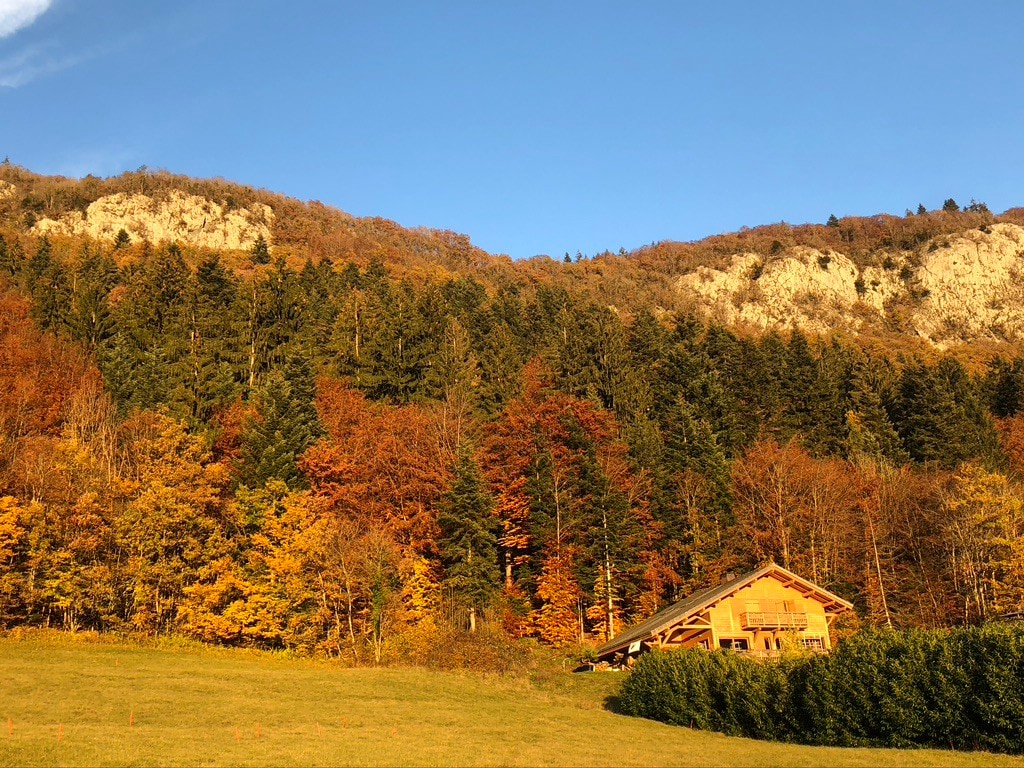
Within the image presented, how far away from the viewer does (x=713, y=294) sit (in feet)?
530

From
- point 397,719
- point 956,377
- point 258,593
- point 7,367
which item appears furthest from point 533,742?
point 956,377

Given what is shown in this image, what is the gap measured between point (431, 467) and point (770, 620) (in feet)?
75.5

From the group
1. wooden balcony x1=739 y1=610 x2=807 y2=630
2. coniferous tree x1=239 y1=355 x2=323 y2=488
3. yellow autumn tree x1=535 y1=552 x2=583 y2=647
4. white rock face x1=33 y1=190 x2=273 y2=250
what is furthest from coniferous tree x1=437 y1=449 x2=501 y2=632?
white rock face x1=33 y1=190 x2=273 y2=250

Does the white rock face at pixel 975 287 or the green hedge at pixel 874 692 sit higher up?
the white rock face at pixel 975 287

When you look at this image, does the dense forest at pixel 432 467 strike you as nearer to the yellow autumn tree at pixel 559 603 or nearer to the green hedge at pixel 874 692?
the yellow autumn tree at pixel 559 603

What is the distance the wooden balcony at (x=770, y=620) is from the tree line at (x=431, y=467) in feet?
29.1

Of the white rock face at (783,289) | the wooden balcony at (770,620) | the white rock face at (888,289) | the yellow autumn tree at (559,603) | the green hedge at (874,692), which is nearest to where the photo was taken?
the green hedge at (874,692)

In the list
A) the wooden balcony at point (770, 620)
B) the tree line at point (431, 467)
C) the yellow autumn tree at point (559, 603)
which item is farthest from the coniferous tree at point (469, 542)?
the wooden balcony at point (770, 620)

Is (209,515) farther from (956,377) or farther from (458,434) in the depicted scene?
(956,377)

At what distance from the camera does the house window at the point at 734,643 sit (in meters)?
44.0

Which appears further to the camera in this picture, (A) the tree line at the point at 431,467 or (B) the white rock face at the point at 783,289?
(B) the white rock face at the point at 783,289

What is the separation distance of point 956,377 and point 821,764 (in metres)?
62.7

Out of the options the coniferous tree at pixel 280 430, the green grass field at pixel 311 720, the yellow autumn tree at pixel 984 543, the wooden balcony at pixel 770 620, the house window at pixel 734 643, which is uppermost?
the coniferous tree at pixel 280 430

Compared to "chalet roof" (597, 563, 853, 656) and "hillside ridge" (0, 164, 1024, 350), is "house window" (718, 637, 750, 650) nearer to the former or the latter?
"chalet roof" (597, 563, 853, 656)
